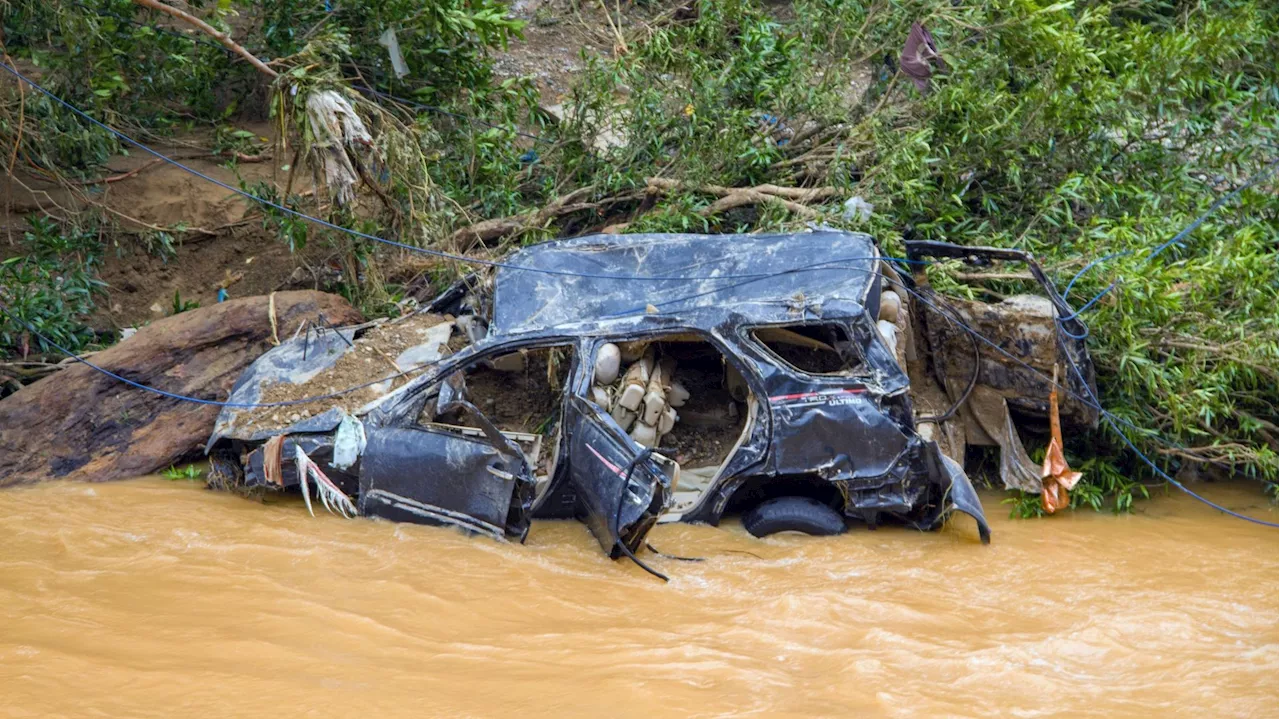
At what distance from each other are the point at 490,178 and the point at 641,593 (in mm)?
5595

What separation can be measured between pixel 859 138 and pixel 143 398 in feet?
19.9

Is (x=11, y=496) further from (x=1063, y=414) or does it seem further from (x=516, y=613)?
(x=1063, y=414)

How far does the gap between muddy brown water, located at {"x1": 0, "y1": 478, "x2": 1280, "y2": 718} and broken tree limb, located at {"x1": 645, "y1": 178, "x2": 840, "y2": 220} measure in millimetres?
3181

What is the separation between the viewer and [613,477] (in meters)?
5.92

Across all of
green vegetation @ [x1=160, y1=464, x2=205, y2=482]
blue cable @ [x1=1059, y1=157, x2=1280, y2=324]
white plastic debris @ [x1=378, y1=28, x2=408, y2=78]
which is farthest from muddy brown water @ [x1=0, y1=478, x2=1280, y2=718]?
white plastic debris @ [x1=378, y1=28, x2=408, y2=78]

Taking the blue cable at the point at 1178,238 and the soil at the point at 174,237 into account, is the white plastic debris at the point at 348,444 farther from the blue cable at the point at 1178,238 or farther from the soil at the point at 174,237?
the blue cable at the point at 1178,238

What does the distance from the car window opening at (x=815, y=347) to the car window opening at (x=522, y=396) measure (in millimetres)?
1324

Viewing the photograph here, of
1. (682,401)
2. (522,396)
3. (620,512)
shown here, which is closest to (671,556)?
(620,512)

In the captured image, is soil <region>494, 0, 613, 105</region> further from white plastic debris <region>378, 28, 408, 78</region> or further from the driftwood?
white plastic debris <region>378, 28, 408, 78</region>

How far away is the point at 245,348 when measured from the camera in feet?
26.4

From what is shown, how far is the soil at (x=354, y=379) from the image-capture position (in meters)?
6.68

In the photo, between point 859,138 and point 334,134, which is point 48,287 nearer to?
point 334,134

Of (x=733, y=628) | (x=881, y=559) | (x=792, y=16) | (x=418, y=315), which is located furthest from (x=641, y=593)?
(x=792, y=16)

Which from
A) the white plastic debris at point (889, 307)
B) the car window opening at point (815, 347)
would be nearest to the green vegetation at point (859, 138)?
the white plastic debris at point (889, 307)
